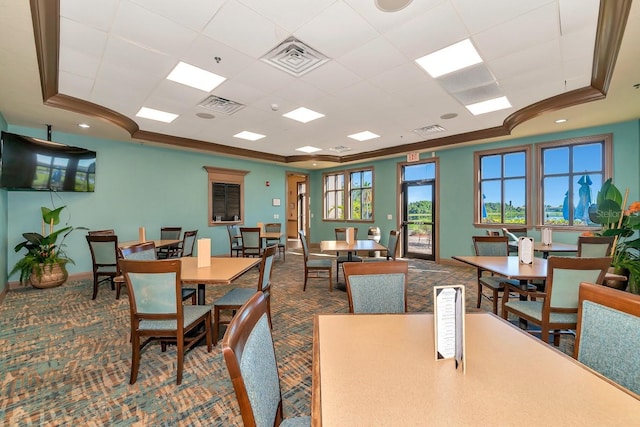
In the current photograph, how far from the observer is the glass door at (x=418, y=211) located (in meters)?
7.29

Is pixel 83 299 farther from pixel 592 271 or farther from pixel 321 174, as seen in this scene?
pixel 321 174

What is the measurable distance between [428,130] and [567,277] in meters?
4.33

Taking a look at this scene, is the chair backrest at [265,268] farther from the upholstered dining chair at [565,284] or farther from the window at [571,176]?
the window at [571,176]

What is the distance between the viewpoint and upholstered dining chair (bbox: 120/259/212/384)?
2.01 m

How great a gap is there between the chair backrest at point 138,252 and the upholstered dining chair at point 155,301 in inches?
32.0

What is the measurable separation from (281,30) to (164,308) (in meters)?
2.63

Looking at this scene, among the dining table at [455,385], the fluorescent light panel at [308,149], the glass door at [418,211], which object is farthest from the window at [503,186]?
the dining table at [455,385]

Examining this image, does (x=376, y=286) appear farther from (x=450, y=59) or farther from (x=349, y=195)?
(x=349, y=195)

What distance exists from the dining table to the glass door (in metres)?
6.44

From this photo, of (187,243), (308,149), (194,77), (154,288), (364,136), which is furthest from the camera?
(308,149)

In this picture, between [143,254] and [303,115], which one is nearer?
[143,254]

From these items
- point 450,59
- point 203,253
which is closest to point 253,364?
point 203,253

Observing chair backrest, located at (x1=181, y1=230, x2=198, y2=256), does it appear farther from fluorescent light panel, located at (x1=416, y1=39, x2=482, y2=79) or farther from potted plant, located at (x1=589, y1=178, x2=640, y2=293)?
potted plant, located at (x1=589, y1=178, x2=640, y2=293)

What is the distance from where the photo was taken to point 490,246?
12.6 feet
